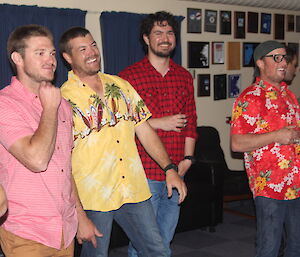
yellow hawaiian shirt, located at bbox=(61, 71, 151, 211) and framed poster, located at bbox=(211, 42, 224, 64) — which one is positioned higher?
framed poster, located at bbox=(211, 42, 224, 64)

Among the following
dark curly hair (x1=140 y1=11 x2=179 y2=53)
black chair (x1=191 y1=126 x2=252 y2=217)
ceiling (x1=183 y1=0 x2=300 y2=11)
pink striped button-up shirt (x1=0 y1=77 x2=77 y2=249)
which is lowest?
black chair (x1=191 y1=126 x2=252 y2=217)

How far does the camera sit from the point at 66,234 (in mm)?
2611

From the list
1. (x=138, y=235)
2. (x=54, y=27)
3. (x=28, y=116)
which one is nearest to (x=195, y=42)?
(x=54, y=27)

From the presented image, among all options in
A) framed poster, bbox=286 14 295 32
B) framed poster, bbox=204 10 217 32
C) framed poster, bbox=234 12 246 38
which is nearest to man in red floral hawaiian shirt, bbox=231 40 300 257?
framed poster, bbox=204 10 217 32

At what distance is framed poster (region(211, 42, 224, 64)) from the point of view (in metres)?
7.34

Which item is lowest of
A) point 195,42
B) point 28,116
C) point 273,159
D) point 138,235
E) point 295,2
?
point 138,235

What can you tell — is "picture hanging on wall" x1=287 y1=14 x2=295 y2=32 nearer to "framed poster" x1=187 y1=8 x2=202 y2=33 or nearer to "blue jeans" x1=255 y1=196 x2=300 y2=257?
"framed poster" x1=187 y1=8 x2=202 y2=33

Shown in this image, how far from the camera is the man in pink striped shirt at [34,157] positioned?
2453 mm

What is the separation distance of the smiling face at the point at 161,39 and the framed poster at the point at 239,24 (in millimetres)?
3880

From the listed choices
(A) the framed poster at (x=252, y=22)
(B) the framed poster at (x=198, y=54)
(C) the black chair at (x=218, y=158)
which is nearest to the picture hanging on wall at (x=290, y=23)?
(A) the framed poster at (x=252, y=22)

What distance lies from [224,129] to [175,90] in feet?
12.6

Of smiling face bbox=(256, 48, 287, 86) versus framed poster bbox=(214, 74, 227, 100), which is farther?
framed poster bbox=(214, 74, 227, 100)

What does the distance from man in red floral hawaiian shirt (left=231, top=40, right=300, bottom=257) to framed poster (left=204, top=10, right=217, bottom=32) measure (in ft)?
11.7

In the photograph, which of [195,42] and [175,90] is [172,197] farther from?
[195,42]
